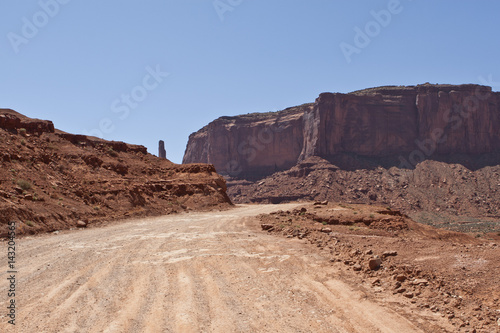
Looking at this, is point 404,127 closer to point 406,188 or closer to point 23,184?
point 406,188

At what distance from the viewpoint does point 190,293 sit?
683cm

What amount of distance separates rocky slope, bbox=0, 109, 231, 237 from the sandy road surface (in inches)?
283

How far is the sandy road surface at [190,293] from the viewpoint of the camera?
5504 millimetres

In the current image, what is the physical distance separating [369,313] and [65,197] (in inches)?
780

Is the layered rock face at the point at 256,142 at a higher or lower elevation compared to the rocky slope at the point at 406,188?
higher

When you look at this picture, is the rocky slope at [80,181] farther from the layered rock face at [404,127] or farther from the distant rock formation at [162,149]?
the distant rock formation at [162,149]

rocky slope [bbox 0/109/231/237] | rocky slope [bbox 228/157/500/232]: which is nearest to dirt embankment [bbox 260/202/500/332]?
rocky slope [bbox 0/109/231/237]

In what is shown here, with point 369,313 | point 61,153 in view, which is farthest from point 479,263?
point 61,153

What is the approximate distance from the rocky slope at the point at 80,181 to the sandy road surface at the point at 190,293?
7183 millimetres

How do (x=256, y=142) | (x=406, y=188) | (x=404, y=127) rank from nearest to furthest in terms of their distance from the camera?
(x=406, y=188) → (x=404, y=127) → (x=256, y=142)

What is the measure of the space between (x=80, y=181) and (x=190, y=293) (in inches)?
819

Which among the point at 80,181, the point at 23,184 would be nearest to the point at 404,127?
the point at 80,181

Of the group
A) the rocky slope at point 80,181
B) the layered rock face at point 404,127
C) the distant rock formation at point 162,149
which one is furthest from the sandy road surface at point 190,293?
the distant rock formation at point 162,149

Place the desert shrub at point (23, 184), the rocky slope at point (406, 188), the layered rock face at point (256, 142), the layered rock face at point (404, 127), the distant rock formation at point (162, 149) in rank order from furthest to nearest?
the distant rock formation at point (162, 149), the layered rock face at point (256, 142), the layered rock face at point (404, 127), the rocky slope at point (406, 188), the desert shrub at point (23, 184)
